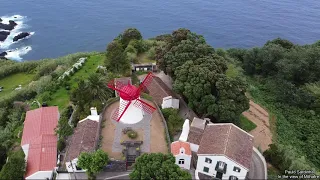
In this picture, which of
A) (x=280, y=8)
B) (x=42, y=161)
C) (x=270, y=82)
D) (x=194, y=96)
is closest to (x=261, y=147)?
(x=194, y=96)

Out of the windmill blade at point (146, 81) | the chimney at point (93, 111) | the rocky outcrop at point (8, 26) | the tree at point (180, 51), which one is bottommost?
the chimney at point (93, 111)

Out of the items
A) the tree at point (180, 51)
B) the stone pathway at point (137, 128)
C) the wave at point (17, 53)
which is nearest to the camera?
the stone pathway at point (137, 128)

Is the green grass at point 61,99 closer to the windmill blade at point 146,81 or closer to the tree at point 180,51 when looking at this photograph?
the windmill blade at point 146,81

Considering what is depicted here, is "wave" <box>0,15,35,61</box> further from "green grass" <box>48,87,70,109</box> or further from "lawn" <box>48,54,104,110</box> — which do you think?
"green grass" <box>48,87,70,109</box>

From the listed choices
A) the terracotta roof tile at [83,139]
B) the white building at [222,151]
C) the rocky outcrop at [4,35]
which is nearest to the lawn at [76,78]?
the terracotta roof tile at [83,139]

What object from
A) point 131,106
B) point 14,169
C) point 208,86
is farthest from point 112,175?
point 208,86

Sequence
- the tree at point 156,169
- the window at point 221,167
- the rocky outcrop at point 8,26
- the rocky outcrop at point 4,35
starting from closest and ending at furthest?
the tree at point 156,169 < the window at point 221,167 < the rocky outcrop at point 4,35 < the rocky outcrop at point 8,26

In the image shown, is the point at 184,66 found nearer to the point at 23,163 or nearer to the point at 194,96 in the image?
the point at 194,96
